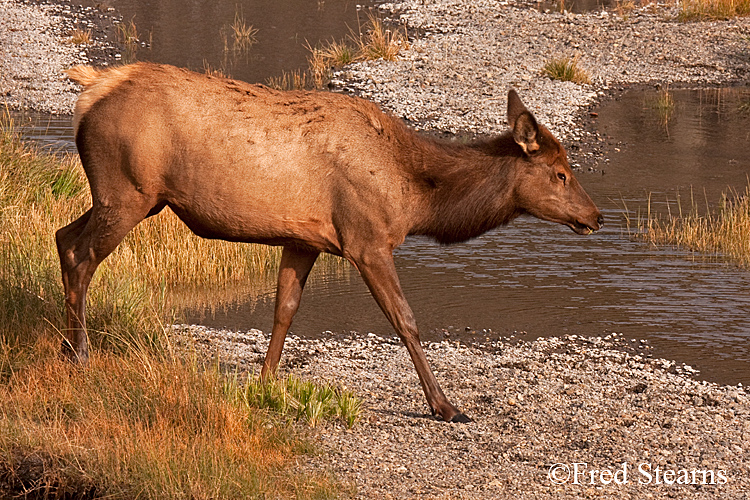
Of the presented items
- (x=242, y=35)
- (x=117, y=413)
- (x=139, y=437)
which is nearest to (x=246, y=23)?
(x=242, y=35)

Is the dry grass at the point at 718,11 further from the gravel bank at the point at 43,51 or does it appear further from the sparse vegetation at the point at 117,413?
the sparse vegetation at the point at 117,413

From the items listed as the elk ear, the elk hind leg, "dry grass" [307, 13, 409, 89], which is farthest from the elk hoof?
"dry grass" [307, 13, 409, 89]

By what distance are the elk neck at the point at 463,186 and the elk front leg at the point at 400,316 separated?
1.72ft

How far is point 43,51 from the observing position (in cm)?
2458

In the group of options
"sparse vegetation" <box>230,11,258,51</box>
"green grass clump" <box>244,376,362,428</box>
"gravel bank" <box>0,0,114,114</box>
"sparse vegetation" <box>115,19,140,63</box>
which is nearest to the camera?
"green grass clump" <box>244,376,362,428</box>

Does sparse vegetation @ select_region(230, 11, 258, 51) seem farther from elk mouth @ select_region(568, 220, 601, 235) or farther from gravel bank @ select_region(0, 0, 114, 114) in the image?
elk mouth @ select_region(568, 220, 601, 235)

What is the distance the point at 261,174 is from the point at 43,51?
19.2 meters

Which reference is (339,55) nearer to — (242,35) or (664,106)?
(242,35)

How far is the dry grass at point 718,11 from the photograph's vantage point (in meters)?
26.3

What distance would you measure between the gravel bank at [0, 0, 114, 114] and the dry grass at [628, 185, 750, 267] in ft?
41.5

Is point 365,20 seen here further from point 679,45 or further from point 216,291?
point 216,291

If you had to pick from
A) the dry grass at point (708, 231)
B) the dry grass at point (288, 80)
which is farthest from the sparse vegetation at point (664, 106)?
the dry grass at point (288, 80)

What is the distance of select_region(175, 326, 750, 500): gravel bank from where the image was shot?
620 centimetres

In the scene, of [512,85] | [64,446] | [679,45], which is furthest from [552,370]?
[679,45]
